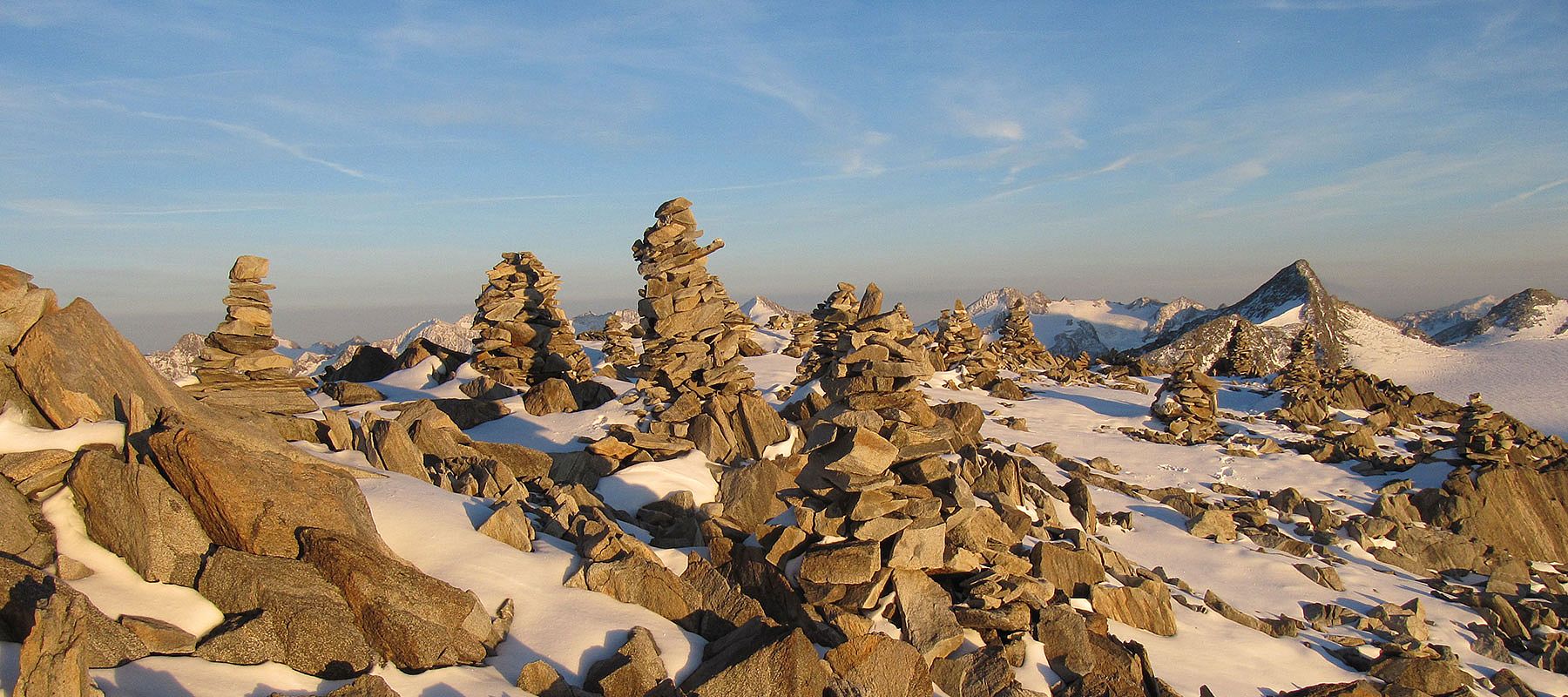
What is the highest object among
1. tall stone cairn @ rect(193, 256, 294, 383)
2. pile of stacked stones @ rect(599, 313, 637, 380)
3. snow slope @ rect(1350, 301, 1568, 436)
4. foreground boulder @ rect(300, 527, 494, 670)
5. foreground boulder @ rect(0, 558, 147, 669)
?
tall stone cairn @ rect(193, 256, 294, 383)

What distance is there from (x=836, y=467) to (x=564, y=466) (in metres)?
7.45

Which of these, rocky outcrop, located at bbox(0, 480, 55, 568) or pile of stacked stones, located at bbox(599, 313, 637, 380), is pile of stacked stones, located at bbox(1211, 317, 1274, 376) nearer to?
pile of stacked stones, located at bbox(599, 313, 637, 380)

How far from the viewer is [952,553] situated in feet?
34.4

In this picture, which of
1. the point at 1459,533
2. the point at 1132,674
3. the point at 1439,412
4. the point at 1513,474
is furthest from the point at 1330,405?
the point at 1132,674

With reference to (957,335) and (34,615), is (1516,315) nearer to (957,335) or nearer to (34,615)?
(957,335)

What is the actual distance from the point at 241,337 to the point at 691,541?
12456 mm

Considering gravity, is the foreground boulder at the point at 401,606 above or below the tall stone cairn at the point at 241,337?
below

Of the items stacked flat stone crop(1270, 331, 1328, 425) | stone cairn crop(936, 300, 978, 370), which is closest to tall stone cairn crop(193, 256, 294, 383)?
stone cairn crop(936, 300, 978, 370)

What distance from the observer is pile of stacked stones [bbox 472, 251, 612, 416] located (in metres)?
25.4

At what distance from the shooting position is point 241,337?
56.2ft

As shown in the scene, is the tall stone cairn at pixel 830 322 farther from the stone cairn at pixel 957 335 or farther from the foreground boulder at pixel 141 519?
the foreground boulder at pixel 141 519

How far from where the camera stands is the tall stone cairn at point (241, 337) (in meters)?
16.8

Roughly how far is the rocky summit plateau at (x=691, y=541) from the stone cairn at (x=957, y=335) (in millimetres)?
18589

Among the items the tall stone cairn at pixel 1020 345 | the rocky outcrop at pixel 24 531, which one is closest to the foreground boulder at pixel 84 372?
the rocky outcrop at pixel 24 531
